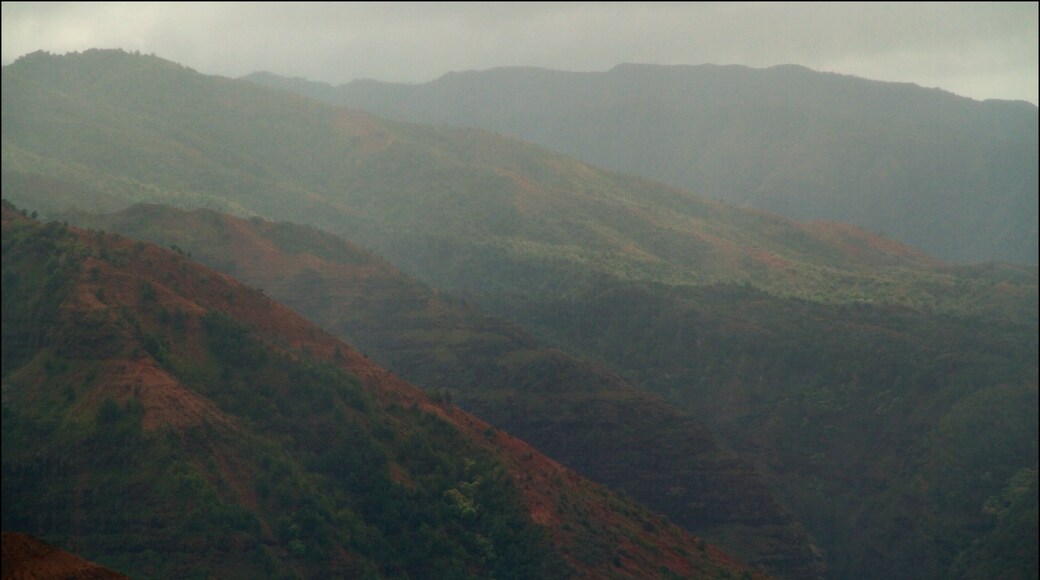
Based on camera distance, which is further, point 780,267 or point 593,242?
point 593,242

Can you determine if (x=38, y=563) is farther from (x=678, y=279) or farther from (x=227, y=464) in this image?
Answer: (x=678, y=279)

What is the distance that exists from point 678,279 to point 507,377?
1816 inches

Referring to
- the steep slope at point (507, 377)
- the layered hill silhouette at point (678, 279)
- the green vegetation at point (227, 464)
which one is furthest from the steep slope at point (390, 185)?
the green vegetation at point (227, 464)

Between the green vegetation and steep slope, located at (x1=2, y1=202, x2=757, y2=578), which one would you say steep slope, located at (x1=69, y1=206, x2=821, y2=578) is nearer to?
steep slope, located at (x1=2, y1=202, x2=757, y2=578)

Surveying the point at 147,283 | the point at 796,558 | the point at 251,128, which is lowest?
the point at 796,558

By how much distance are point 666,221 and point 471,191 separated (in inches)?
1136

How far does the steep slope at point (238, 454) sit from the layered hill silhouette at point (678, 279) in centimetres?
1875

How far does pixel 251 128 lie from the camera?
16325 cm

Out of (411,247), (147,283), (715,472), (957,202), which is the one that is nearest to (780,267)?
(411,247)

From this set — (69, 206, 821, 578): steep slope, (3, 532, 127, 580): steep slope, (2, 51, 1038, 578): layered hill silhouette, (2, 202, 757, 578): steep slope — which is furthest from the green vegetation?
(2, 51, 1038, 578): layered hill silhouette

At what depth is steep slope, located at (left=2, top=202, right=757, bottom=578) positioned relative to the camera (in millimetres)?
34312

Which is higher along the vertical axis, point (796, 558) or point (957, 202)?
point (957, 202)

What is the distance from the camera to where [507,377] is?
73.9m

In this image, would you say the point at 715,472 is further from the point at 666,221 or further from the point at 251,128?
the point at 251,128
